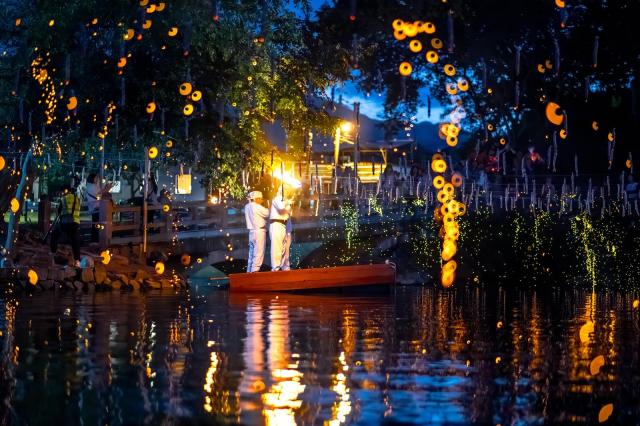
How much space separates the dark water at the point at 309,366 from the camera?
10508 mm

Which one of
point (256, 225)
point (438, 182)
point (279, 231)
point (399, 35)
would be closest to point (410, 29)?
point (399, 35)

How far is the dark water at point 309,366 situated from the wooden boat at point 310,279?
5.36m

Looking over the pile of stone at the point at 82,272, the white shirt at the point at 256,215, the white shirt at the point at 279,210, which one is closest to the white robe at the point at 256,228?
the white shirt at the point at 256,215

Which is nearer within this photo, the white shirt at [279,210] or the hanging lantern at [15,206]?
the white shirt at [279,210]

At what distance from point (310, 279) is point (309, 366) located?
1586 centimetres

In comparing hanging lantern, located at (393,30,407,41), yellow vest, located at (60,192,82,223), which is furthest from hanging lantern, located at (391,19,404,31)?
yellow vest, located at (60,192,82,223)

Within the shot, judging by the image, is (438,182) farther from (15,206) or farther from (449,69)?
(15,206)

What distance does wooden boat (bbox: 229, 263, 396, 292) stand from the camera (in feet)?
95.8

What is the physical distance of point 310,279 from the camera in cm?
2944

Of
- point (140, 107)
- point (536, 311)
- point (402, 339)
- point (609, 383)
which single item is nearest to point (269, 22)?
point (140, 107)

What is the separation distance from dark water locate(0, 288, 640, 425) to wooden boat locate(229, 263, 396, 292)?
211 inches

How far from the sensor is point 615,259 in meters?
40.3

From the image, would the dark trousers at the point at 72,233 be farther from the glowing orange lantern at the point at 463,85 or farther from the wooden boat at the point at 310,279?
the glowing orange lantern at the point at 463,85

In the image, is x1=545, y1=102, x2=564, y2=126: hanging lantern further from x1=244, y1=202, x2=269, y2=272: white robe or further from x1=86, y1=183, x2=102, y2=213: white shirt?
x1=244, y1=202, x2=269, y2=272: white robe
